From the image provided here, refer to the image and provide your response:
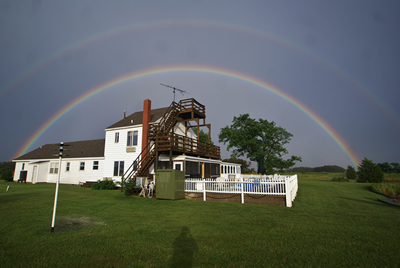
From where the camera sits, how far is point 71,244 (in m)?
5.33

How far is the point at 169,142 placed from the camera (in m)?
19.1

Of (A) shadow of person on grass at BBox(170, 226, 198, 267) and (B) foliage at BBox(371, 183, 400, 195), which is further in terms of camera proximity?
(B) foliage at BBox(371, 183, 400, 195)

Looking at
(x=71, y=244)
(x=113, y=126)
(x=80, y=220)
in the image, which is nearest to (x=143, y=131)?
(x=113, y=126)

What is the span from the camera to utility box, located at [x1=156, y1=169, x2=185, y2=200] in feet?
44.4

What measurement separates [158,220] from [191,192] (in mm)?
6523

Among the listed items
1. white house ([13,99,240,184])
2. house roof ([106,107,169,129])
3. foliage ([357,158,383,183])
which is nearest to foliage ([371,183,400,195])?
white house ([13,99,240,184])

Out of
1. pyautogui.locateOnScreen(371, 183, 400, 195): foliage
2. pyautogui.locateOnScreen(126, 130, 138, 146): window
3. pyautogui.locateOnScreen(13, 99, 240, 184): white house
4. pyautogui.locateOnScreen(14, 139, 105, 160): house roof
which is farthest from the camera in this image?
pyautogui.locateOnScreen(14, 139, 105, 160): house roof

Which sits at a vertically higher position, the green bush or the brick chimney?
the brick chimney

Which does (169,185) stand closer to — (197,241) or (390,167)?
(197,241)

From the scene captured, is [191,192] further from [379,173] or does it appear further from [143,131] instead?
[379,173]

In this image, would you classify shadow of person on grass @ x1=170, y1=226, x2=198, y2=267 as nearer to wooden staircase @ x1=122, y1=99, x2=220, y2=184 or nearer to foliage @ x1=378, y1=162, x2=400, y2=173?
wooden staircase @ x1=122, y1=99, x2=220, y2=184

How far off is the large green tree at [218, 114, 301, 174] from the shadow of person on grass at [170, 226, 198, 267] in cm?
3525

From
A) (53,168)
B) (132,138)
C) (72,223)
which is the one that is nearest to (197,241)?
(72,223)

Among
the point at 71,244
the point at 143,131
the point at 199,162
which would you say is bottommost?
the point at 71,244
